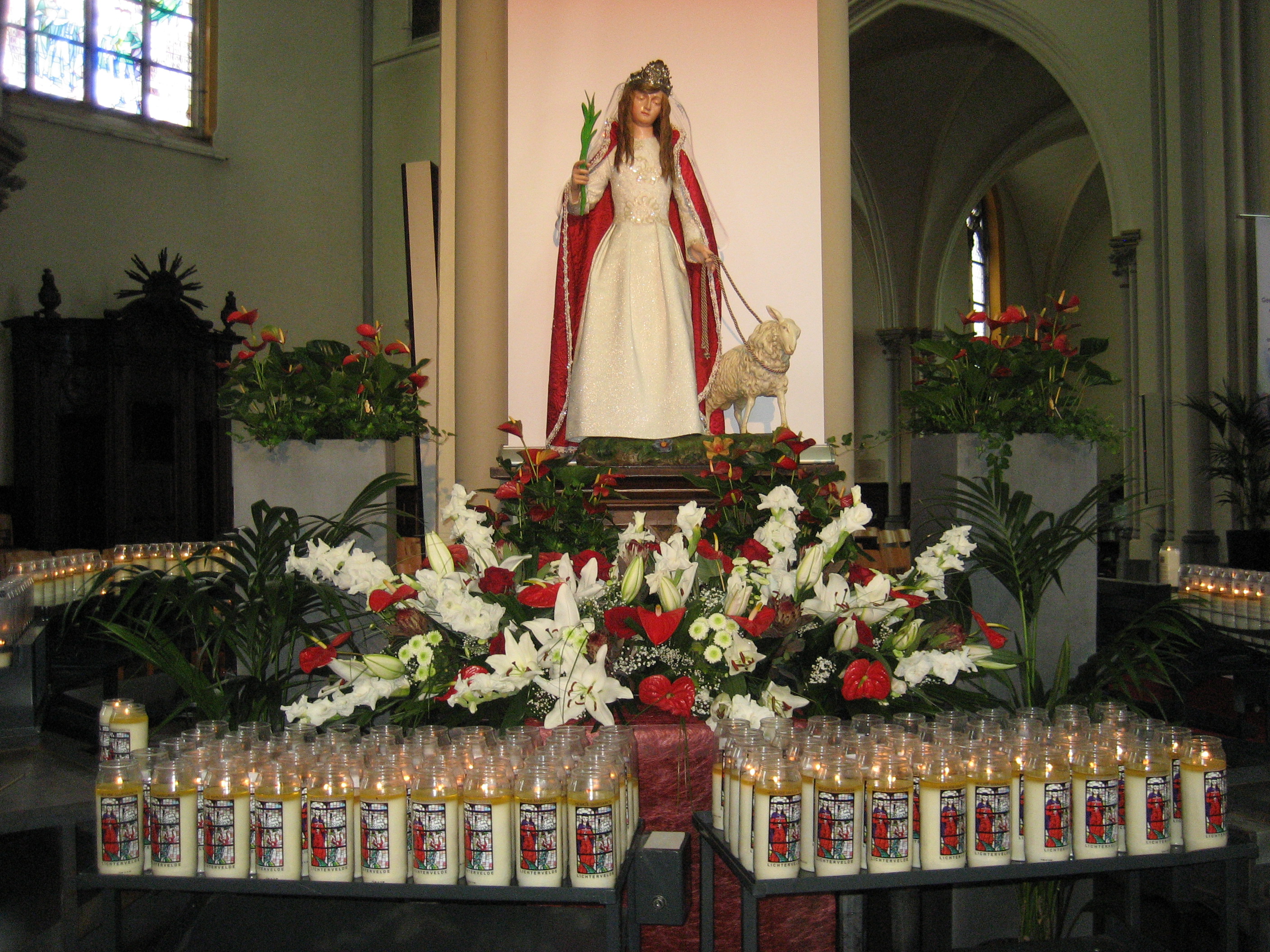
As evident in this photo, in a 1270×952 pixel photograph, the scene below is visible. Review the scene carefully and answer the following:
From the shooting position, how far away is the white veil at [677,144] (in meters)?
5.85

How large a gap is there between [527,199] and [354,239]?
5729 millimetres

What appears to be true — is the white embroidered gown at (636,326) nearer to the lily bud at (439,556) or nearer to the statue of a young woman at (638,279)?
the statue of a young woman at (638,279)

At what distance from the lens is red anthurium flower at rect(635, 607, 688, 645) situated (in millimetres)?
2148

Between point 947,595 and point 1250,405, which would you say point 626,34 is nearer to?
point 947,595

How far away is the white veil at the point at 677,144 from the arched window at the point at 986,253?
41.4ft

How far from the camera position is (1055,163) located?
17.0 meters

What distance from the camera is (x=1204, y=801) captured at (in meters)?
2.02

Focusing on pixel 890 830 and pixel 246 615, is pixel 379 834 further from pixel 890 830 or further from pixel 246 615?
pixel 246 615

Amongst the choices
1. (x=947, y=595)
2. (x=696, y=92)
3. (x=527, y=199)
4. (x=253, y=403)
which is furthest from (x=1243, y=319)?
(x=253, y=403)

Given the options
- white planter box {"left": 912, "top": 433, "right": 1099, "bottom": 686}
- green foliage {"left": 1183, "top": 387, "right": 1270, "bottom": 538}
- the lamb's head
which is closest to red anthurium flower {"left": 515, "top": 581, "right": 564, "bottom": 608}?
white planter box {"left": 912, "top": 433, "right": 1099, "bottom": 686}

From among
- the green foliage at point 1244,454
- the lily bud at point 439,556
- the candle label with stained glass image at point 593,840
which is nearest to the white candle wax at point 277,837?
the candle label with stained glass image at point 593,840

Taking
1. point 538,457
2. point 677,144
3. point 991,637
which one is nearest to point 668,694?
point 991,637

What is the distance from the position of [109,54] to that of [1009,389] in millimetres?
9310

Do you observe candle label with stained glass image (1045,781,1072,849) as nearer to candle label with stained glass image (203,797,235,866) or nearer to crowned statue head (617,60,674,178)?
candle label with stained glass image (203,797,235,866)
